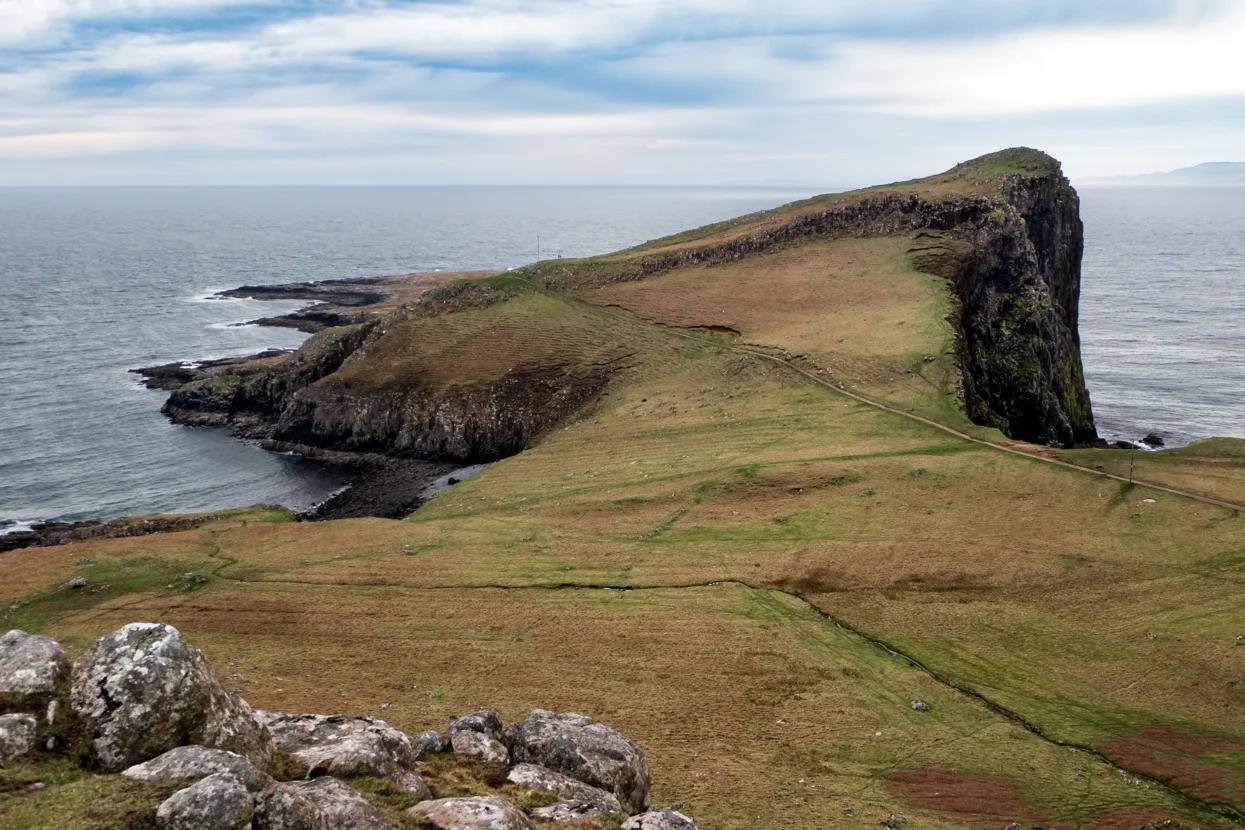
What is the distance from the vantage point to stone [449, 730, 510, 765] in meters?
20.0

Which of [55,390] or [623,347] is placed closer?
[623,347]

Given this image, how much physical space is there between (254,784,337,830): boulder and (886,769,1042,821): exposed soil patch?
16528mm

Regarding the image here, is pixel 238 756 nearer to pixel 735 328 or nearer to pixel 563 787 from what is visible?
pixel 563 787

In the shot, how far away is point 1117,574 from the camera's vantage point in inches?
1545

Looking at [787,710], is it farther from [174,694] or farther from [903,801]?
[174,694]

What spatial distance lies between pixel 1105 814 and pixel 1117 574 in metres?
17.8

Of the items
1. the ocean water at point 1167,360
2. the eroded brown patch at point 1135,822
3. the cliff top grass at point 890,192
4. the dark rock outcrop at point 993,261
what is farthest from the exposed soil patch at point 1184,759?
the cliff top grass at point 890,192

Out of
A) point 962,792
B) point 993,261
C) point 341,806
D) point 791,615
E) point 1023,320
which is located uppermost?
point 993,261

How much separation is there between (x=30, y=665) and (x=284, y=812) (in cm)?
730

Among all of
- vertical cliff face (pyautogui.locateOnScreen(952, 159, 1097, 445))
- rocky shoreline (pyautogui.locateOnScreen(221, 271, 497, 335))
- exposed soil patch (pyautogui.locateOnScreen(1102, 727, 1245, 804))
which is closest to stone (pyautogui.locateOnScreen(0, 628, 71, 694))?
exposed soil patch (pyautogui.locateOnScreen(1102, 727, 1245, 804))

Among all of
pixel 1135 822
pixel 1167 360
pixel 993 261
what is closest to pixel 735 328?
pixel 993 261

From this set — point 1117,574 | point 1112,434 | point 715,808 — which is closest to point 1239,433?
point 1112,434

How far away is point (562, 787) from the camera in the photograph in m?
18.9

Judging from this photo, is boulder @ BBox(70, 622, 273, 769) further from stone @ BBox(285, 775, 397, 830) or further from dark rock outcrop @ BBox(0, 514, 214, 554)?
dark rock outcrop @ BBox(0, 514, 214, 554)
